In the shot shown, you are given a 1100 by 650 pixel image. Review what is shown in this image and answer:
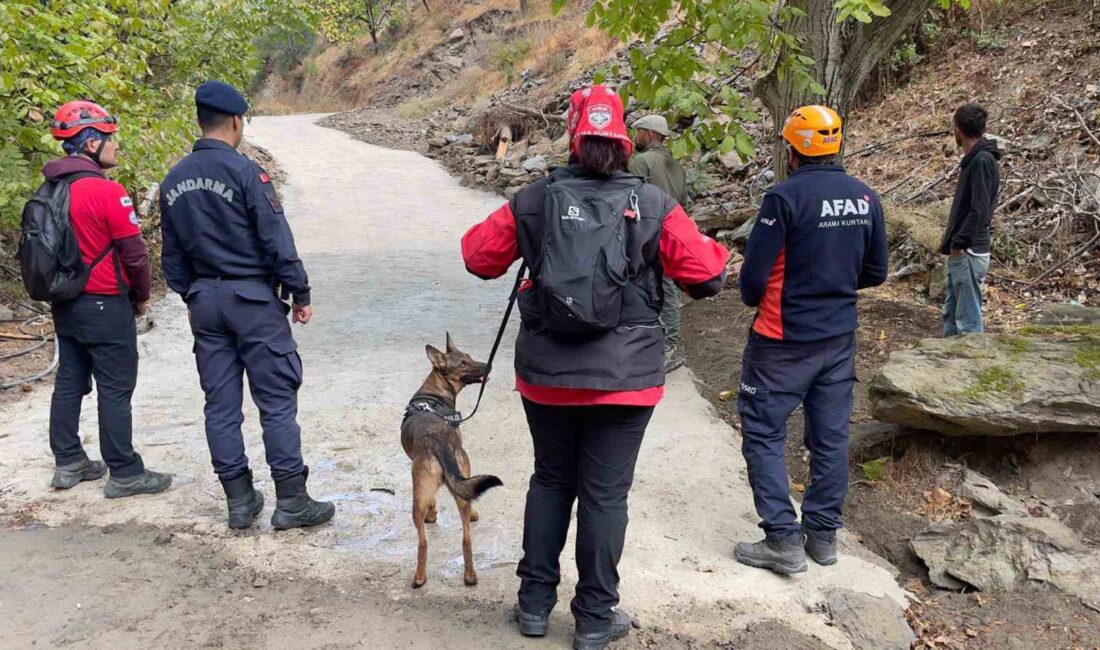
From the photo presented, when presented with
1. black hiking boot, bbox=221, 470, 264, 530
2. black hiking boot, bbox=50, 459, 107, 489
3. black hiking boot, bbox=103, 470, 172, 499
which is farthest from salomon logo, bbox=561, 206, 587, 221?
black hiking boot, bbox=50, 459, 107, 489

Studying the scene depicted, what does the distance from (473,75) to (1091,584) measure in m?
27.8

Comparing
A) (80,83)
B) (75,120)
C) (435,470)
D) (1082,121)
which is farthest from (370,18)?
(435,470)

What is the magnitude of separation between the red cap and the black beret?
1838 mm

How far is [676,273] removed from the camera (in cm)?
301

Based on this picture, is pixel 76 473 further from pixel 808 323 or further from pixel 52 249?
pixel 808 323

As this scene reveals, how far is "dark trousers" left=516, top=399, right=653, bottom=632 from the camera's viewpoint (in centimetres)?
310

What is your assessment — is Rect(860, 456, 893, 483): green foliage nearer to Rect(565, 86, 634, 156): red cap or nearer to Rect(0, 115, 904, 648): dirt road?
Rect(0, 115, 904, 648): dirt road

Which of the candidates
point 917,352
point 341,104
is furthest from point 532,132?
point 341,104

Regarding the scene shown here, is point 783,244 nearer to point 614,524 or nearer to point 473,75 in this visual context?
point 614,524

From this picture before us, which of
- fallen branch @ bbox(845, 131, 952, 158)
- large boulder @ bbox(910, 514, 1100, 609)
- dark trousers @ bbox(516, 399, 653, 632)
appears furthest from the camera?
fallen branch @ bbox(845, 131, 952, 158)

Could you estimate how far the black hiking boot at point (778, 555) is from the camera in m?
3.89

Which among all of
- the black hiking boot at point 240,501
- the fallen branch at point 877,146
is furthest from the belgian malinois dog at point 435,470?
the fallen branch at point 877,146

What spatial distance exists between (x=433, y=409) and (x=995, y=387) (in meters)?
3.23

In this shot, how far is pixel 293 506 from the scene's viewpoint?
419cm
